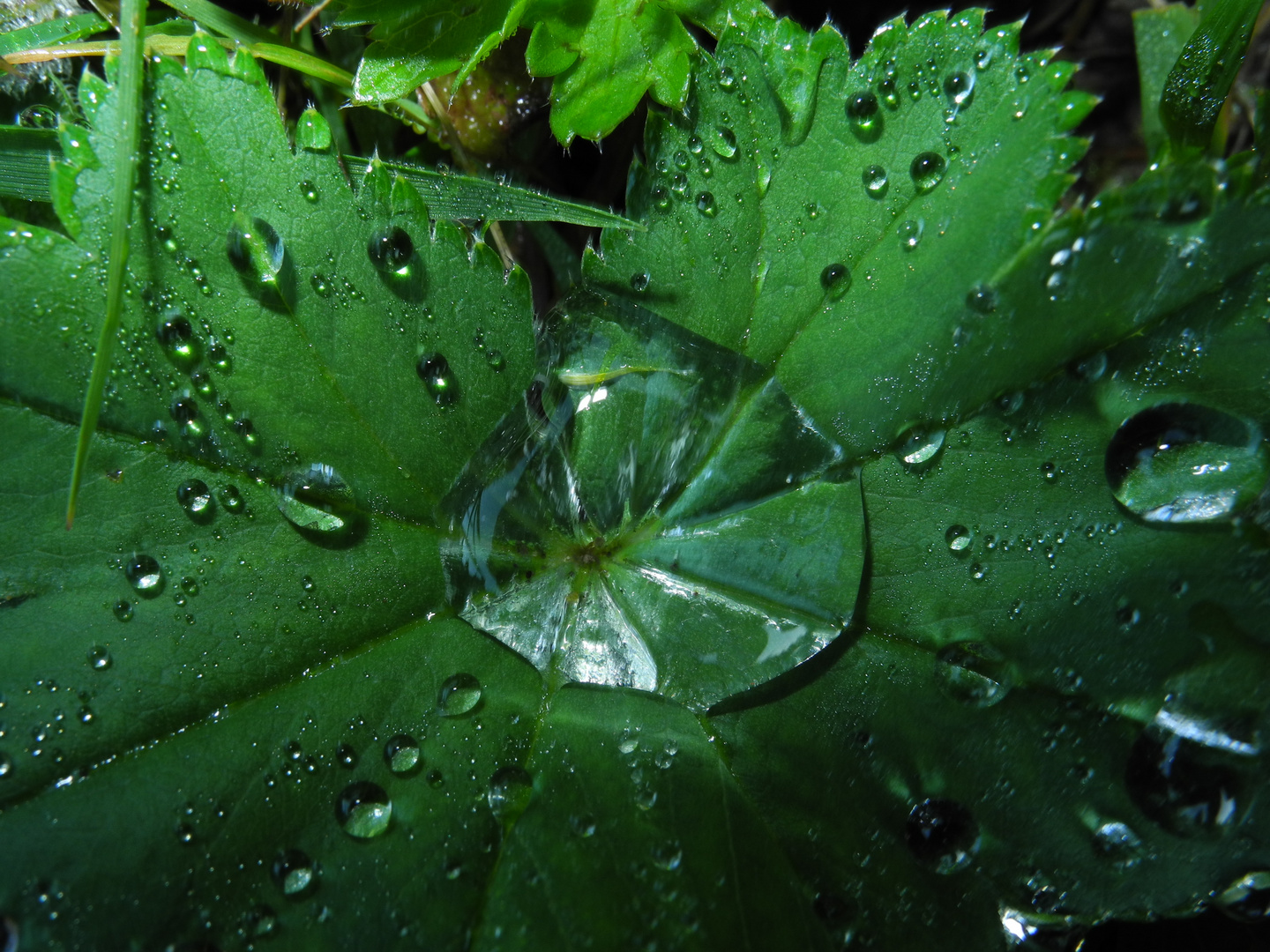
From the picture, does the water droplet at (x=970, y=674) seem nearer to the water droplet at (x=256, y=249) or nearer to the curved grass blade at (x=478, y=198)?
the curved grass blade at (x=478, y=198)

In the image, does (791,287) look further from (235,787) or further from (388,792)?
(235,787)

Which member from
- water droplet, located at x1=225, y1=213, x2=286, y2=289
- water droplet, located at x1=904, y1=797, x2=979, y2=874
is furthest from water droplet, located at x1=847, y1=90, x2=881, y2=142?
water droplet, located at x1=904, y1=797, x2=979, y2=874

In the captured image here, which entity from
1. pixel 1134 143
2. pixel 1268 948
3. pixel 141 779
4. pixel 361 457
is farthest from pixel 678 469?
pixel 1134 143

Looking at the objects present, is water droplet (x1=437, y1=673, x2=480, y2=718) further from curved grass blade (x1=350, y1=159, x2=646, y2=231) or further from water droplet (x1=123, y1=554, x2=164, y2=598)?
curved grass blade (x1=350, y1=159, x2=646, y2=231)

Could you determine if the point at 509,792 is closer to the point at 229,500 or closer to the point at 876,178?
the point at 229,500

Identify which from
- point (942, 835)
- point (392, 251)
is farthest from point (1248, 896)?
point (392, 251)

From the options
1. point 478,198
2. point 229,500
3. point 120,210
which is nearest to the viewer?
point 120,210
